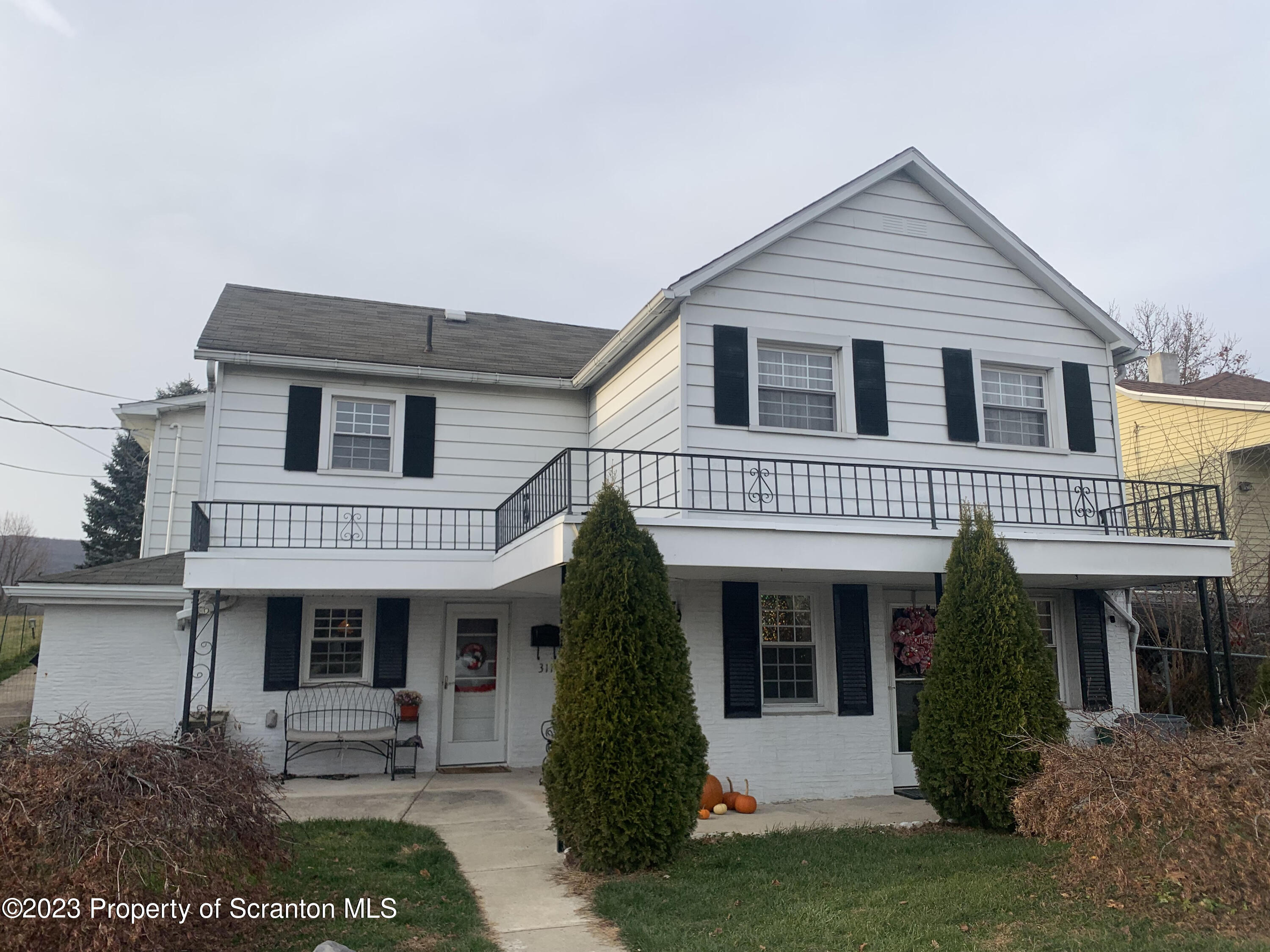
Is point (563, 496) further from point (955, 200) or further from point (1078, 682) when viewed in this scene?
point (1078, 682)

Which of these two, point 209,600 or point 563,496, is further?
point 209,600

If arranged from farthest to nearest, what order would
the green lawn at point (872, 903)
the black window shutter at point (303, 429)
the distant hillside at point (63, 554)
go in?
the distant hillside at point (63, 554) → the black window shutter at point (303, 429) → the green lawn at point (872, 903)

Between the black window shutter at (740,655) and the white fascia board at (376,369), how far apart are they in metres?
4.75

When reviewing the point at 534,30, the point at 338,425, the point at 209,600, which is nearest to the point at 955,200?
the point at 534,30

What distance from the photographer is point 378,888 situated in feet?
20.9

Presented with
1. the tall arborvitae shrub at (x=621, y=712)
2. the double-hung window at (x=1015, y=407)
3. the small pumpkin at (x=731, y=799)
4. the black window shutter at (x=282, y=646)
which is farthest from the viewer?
the black window shutter at (x=282, y=646)

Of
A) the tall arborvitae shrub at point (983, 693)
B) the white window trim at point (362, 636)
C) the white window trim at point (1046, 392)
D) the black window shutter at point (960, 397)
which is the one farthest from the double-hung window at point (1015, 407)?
the white window trim at point (362, 636)

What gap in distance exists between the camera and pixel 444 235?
23.1 meters

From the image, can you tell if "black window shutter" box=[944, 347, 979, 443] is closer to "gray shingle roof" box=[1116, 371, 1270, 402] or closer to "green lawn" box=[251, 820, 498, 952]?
"green lawn" box=[251, 820, 498, 952]

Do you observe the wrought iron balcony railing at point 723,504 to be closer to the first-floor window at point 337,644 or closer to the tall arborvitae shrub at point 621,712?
the tall arborvitae shrub at point 621,712

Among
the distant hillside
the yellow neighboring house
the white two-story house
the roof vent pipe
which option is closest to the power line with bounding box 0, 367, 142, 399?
the white two-story house

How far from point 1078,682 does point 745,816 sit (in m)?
5.10

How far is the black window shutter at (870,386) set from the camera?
34.3 feet

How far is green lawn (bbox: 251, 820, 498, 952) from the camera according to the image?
5.29 meters
